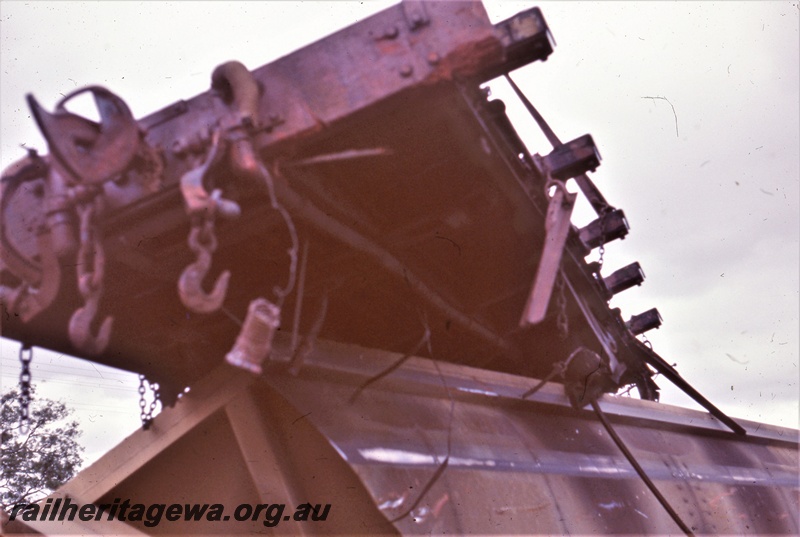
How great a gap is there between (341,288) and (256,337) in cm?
170

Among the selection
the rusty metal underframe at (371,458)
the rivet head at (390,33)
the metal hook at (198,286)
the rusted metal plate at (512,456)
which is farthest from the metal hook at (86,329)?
the rivet head at (390,33)

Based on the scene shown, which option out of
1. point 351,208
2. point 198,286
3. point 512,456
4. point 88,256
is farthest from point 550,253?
point 88,256

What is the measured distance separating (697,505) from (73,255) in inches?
182

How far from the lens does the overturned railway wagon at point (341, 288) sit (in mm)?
2701

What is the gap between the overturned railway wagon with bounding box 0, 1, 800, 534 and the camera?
2701 millimetres

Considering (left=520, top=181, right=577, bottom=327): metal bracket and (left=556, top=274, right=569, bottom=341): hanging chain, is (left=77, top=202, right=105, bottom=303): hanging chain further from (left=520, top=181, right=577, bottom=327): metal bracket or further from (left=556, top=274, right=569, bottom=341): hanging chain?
(left=556, top=274, right=569, bottom=341): hanging chain

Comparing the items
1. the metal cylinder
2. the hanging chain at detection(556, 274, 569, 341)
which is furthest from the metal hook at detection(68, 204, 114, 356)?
the hanging chain at detection(556, 274, 569, 341)

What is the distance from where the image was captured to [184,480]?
3.75 meters

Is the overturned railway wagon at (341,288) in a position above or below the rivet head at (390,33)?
below

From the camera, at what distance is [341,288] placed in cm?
409

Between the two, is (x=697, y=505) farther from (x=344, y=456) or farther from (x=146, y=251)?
(x=146, y=251)

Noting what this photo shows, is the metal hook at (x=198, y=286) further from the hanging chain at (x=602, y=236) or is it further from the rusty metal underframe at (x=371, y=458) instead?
the hanging chain at (x=602, y=236)

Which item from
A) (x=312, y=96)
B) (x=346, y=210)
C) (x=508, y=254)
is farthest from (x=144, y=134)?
(x=508, y=254)

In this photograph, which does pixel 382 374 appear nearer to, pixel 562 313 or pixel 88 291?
pixel 562 313
